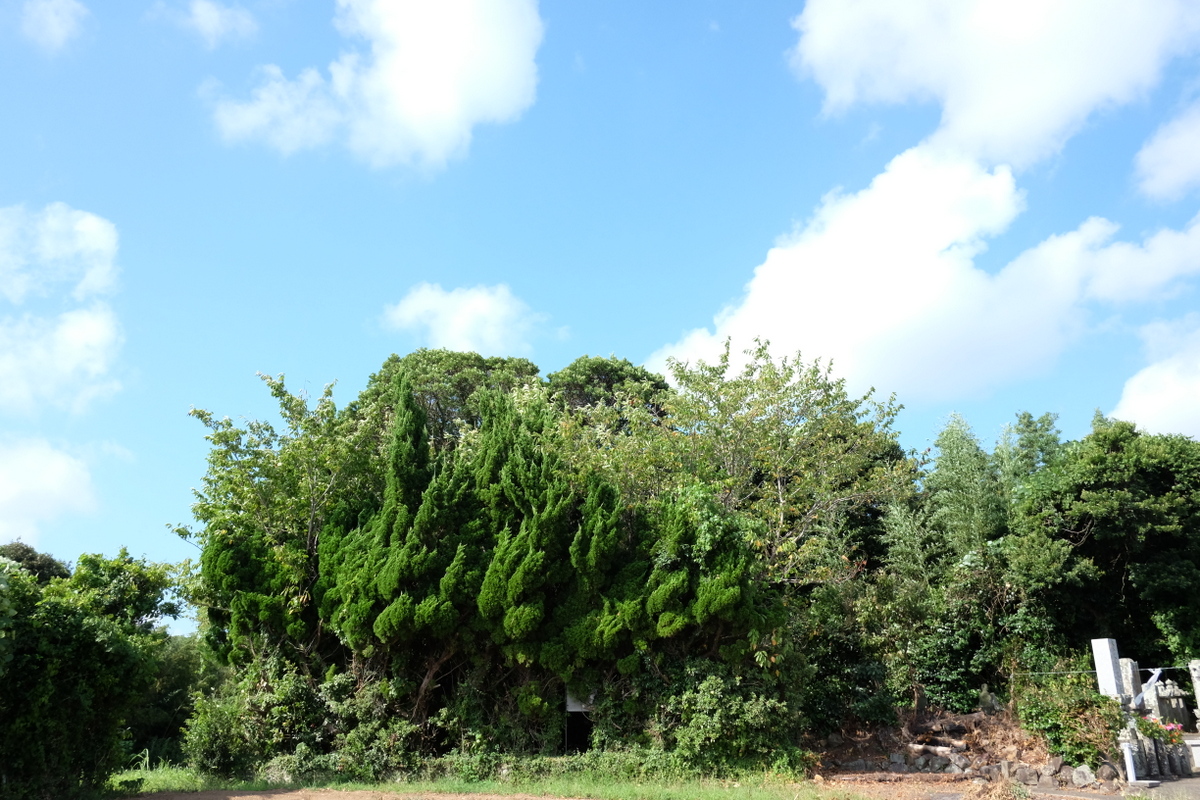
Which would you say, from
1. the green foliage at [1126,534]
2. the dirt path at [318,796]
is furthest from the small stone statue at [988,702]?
the dirt path at [318,796]

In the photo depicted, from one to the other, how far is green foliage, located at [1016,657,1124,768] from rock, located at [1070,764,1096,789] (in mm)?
281

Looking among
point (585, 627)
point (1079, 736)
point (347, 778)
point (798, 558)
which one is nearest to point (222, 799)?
point (347, 778)

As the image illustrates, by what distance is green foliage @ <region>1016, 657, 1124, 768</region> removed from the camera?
12.6 meters

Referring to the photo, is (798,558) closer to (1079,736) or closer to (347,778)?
(1079,736)

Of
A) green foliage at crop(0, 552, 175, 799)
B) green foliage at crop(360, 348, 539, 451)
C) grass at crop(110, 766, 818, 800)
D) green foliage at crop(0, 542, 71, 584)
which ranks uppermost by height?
green foliage at crop(360, 348, 539, 451)

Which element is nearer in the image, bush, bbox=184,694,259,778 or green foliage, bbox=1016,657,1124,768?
green foliage, bbox=1016,657,1124,768

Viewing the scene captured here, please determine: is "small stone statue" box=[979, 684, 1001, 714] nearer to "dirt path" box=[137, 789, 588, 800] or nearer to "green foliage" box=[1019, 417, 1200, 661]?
"green foliage" box=[1019, 417, 1200, 661]

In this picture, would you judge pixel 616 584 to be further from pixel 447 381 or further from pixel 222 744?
pixel 447 381

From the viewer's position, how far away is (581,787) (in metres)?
11.1

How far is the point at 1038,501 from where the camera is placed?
58.9 feet

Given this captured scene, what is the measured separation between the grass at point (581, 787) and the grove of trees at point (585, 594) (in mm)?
608

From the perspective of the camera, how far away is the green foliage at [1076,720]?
41.2 feet

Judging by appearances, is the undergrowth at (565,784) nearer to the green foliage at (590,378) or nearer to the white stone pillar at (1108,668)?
the white stone pillar at (1108,668)

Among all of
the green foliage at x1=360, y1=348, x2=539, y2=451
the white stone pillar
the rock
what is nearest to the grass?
the rock
